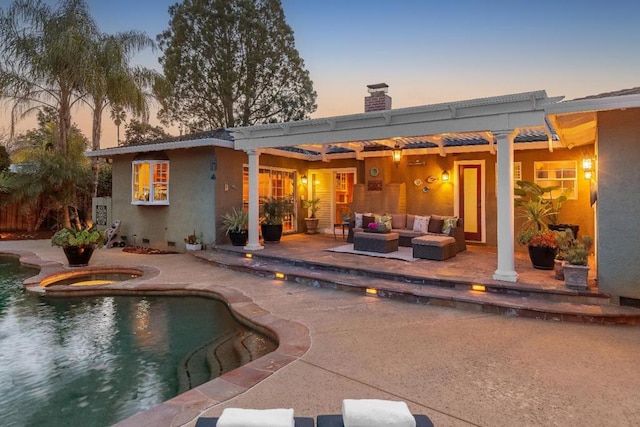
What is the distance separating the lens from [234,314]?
545 centimetres

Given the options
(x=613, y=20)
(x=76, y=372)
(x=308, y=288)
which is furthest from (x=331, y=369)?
(x=613, y=20)

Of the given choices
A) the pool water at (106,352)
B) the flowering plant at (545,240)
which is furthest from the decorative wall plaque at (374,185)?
the pool water at (106,352)

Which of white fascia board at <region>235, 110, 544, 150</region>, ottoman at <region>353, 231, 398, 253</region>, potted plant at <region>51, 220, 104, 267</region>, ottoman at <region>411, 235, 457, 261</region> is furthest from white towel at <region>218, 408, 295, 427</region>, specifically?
potted plant at <region>51, 220, 104, 267</region>

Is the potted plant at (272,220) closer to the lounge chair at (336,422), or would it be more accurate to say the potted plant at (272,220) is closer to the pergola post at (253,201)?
the pergola post at (253,201)

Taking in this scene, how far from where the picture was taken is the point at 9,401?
3.19 m

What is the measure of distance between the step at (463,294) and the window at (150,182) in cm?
508

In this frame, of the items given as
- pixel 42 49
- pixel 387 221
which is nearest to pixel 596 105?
pixel 387 221

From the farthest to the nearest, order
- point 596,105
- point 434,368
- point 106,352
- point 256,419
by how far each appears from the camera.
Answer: point 596,105 < point 106,352 < point 434,368 < point 256,419

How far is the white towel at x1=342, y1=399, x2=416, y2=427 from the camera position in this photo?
62.3 inches

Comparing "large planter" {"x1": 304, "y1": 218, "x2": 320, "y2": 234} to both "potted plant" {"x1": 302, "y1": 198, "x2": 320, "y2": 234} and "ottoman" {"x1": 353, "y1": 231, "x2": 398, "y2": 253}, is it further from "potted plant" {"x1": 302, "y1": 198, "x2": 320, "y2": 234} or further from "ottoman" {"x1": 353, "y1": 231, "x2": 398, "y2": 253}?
"ottoman" {"x1": 353, "y1": 231, "x2": 398, "y2": 253}

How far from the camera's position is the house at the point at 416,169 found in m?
5.36

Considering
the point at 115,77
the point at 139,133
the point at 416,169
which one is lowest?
the point at 416,169

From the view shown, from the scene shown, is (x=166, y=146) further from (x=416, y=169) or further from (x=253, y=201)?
(x=416, y=169)

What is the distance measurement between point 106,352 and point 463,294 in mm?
4955
